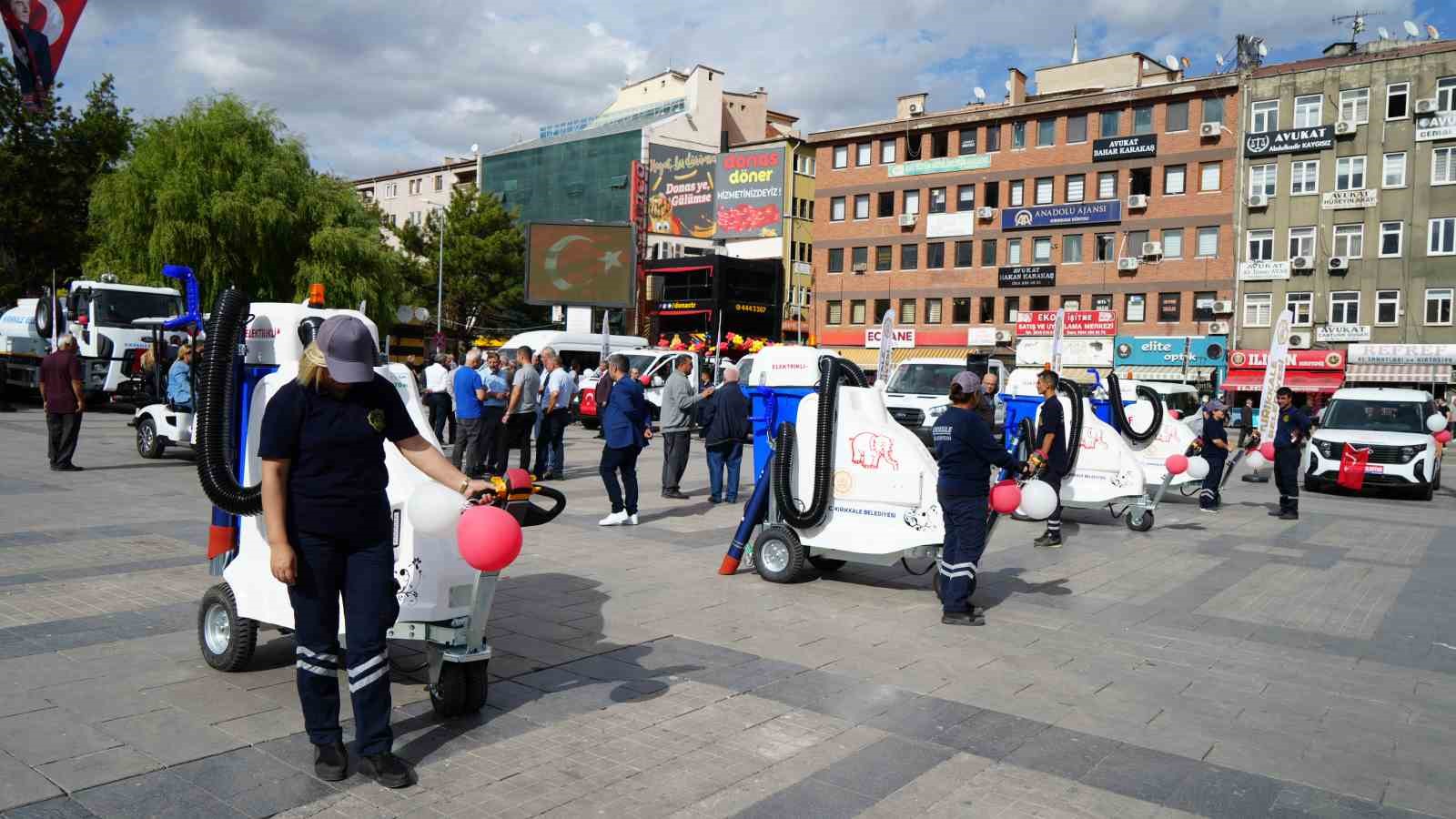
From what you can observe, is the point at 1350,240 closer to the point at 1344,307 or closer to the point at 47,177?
the point at 1344,307

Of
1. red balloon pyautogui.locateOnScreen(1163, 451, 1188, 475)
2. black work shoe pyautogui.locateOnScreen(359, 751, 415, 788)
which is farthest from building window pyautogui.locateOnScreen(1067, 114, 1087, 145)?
black work shoe pyautogui.locateOnScreen(359, 751, 415, 788)

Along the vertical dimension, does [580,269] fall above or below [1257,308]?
above

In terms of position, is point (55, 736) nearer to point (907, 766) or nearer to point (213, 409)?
point (213, 409)

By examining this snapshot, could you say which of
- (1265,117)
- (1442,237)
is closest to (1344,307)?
(1442,237)

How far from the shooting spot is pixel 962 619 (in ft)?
24.0

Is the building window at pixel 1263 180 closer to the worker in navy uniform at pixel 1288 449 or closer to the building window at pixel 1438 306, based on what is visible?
the building window at pixel 1438 306

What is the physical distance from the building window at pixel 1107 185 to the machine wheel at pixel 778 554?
48229 mm

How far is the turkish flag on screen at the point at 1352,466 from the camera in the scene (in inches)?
712

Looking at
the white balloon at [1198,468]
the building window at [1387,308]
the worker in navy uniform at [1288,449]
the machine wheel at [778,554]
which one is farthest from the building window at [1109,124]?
the machine wheel at [778,554]

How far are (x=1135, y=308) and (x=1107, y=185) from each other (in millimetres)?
6217

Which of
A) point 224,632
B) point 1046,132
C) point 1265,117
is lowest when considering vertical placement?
point 224,632

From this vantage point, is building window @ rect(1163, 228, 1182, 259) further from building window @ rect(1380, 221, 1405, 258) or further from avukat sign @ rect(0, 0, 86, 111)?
avukat sign @ rect(0, 0, 86, 111)

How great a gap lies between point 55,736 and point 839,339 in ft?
190

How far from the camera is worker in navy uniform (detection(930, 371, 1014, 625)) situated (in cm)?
722
